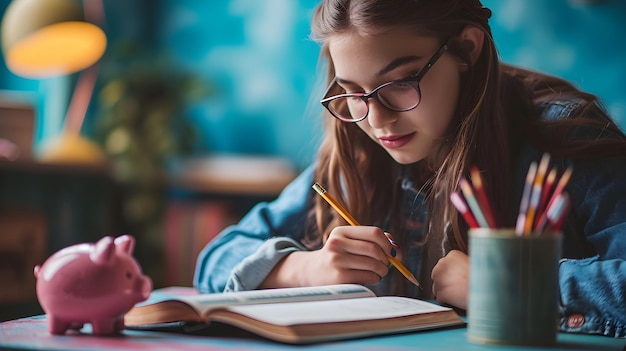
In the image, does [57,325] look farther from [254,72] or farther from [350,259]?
[254,72]

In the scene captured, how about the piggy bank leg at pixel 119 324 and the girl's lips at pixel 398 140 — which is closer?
the piggy bank leg at pixel 119 324

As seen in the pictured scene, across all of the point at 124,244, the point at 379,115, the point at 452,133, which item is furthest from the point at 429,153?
the point at 124,244

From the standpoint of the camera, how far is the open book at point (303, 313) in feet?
2.71

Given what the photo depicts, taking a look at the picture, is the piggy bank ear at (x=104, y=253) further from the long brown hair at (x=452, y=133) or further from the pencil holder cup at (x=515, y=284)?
the long brown hair at (x=452, y=133)

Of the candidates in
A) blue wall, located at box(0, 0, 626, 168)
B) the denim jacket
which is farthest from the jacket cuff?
blue wall, located at box(0, 0, 626, 168)

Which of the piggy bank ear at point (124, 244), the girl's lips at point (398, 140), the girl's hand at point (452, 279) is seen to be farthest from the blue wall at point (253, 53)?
the piggy bank ear at point (124, 244)

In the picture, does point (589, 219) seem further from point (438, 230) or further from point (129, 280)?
point (129, 280)

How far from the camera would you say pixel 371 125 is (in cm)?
123

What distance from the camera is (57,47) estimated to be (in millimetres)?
2863

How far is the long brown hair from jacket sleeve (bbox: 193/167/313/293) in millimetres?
73

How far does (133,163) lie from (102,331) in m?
2.45

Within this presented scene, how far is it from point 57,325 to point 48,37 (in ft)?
6.98

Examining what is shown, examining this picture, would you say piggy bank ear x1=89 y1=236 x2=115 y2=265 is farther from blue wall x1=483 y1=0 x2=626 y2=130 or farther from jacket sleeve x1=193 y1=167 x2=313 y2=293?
blue wall x1=483 y1=0 x2=626 y2=130

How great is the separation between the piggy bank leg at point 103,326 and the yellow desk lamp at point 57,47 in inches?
76.0
